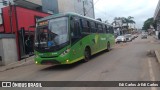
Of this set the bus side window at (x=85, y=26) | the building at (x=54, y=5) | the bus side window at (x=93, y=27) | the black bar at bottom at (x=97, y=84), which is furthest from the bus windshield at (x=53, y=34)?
the building at (x=54, y=5)

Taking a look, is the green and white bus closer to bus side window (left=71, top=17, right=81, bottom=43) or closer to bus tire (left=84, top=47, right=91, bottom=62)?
bus side window (left=71, top=17, right=81, bottom=43)

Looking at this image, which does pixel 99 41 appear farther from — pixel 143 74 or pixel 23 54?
pixel 143 74

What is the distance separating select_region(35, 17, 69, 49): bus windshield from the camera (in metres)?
11.9

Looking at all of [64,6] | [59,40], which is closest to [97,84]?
[59,40]

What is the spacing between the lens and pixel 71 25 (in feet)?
40.7

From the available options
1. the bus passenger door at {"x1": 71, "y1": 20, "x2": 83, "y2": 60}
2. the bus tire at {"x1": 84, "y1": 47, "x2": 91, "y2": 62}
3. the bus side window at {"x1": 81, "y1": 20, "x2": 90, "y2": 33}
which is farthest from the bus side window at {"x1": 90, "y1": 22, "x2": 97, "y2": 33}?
the bus passenger door at {"x1": 71, "y1": 20, "x2": 83, "y2": 60}

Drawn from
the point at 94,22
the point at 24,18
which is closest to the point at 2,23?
the point at 24,18

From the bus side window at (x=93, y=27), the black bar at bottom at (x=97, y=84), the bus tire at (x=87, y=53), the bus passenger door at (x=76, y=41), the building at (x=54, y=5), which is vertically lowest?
the black bar at bottom at (x=97, y=84)

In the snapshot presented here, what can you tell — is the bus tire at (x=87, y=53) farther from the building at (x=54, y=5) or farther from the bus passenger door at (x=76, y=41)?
the building at (x=54, y=5)

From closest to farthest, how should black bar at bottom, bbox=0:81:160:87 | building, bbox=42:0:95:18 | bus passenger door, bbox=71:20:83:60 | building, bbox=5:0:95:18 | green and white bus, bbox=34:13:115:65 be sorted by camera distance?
black bar at bottom, bbox=0:81:160:87
green and white bus, bbox=34:13:115:65
bus passenger door, bbox=71:20:83:60
building, bbox=5:0:95:18
building, bbox=42:0:95:18

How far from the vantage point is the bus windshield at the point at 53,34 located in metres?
Answer: 11.9

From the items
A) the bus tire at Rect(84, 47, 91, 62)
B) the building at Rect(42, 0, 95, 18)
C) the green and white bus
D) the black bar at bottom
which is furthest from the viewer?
the building at Rect(42, 0, 95, 18)

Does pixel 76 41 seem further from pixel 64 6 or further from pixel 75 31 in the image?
pixel 64 6

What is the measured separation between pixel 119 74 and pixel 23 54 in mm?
13641
